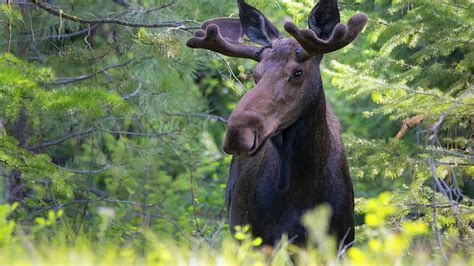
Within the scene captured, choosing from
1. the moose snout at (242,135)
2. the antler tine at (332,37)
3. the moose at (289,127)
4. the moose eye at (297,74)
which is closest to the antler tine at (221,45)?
the moose at (289,127)

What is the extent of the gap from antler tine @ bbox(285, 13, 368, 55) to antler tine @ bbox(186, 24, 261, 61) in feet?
1.89

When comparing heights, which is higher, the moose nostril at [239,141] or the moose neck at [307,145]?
the moose nostril at [239,141]

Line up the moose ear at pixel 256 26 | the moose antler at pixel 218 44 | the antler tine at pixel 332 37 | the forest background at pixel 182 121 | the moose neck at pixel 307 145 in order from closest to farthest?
the forest background at pixel 182 121
the antler tine at pixel 332 37
the moose neck at pixel 307 145
the moose antler at pixel 218 44
the moose ear at pixel 256 26

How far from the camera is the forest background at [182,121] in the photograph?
5.78 m

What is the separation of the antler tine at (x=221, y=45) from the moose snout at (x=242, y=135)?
3.24 ft

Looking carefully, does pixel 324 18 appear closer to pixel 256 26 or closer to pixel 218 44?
pixel 256 26

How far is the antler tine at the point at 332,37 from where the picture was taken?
21.3 ft

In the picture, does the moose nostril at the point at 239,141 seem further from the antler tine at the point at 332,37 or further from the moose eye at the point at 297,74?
the antler tine at the point at 332,37

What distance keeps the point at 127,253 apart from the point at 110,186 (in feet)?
31.1

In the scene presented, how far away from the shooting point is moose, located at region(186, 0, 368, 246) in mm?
6559

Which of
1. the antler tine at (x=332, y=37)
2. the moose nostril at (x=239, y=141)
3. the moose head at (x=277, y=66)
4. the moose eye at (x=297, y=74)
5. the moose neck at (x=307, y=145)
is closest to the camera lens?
the moose nostril at (x=239, y=141)

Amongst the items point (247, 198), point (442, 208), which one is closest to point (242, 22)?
point (247, 198)

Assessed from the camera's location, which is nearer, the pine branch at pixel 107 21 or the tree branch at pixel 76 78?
the pine branch at pixel 107 21

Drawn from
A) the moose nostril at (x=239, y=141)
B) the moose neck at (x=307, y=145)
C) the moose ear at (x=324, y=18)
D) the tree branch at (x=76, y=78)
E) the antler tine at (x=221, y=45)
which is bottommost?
the tree branch at (x=76, y=78)
